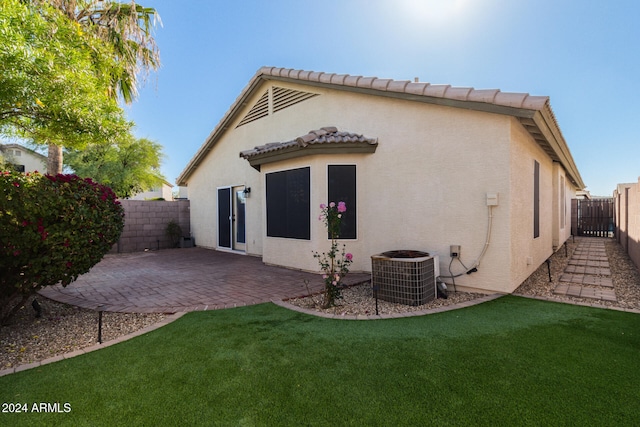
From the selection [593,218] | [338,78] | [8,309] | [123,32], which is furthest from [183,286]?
[593,218]

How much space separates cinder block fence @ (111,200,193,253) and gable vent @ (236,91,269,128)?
6.57 metres

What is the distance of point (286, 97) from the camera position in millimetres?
10789

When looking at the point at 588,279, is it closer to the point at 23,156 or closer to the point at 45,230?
the point at 45,230

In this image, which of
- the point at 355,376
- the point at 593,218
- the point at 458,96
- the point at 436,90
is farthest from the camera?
the point at 593,218

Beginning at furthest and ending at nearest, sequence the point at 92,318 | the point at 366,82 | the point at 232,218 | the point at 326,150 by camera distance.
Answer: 1. the point at 232,218
2. the point at 326,150
3. the point at 366,82
4. the point at 92,318

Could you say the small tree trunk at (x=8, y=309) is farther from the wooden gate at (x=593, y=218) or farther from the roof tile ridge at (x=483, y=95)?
the wooden gate at (x=593, y=218)

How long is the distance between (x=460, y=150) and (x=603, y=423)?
5.13 meters

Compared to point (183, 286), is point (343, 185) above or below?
above

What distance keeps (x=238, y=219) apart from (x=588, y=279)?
38.1 ft

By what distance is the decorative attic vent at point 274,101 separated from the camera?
10369 millimetres

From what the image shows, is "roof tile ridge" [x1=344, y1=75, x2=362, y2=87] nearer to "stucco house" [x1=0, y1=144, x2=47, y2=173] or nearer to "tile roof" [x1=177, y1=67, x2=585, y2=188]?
"tile roof" [x1=177, y1=67, x2=585, y2=188]

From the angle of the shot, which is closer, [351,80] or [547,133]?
[547,133]

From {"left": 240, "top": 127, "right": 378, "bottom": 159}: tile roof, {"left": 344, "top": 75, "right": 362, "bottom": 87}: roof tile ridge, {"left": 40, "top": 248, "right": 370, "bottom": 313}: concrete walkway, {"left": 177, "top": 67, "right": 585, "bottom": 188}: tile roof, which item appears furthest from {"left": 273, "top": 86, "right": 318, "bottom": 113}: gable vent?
{"left": 40, "top": 248, "right": 370, "bottom": 313}: concrete walkway

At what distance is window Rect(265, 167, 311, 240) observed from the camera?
861 cm
